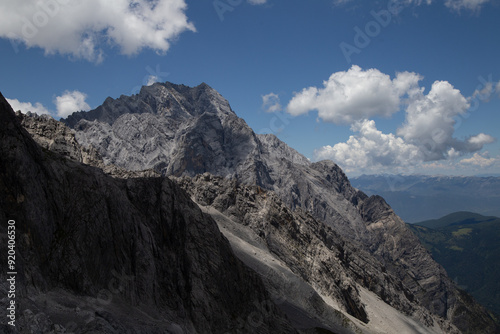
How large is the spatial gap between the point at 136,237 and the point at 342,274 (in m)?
75.7

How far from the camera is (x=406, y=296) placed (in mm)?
140625

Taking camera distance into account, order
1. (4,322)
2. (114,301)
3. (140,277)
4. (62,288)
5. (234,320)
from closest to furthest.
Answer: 1. (4,322)
2. (62,288)
3. (114,301)
4. (140,277)
5. (234,320)

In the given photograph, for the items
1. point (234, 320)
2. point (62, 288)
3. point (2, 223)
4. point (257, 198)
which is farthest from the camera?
point (257, 198)

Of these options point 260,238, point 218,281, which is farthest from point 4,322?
point 260,238

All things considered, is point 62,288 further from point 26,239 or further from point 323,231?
point 323,231

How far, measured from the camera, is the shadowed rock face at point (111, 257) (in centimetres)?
3159

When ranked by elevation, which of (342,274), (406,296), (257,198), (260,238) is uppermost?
(257,198)

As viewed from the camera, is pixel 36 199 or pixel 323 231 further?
pixel 323 231

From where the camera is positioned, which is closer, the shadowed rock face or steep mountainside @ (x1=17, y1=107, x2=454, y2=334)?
the shadowed rock face

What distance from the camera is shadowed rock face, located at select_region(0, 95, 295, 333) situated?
1244 inches

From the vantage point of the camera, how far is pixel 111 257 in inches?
1569

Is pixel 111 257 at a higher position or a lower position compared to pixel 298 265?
higher

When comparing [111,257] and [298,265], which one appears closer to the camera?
[111,257]

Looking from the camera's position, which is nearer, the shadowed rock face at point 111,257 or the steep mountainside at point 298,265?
the shadowed rock face at point 111,257
